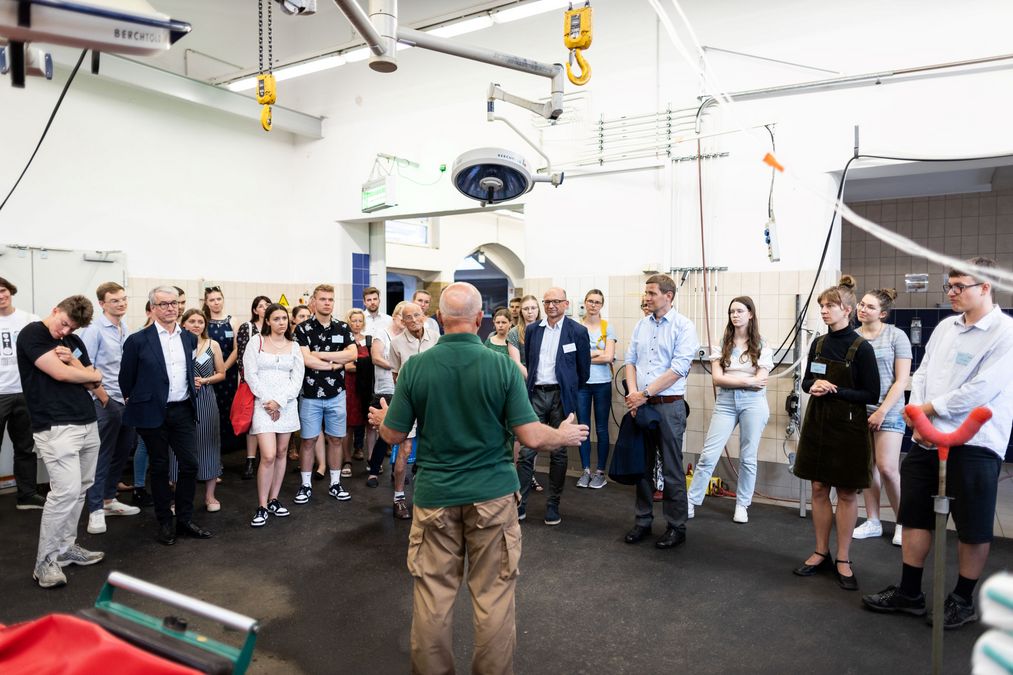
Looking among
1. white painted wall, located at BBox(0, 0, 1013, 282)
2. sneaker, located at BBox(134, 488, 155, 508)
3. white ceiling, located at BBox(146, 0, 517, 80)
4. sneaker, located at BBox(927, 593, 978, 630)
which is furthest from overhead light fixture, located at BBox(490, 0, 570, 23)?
sneaker, located at BBox(134, 488, 155, 508)

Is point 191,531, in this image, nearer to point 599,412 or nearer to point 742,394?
point 599,412

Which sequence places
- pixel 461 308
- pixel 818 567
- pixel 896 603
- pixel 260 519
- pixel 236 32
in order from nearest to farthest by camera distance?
pixel 461 308 → pixel 896 603 → pixel 818 567 → pixel 260 519 → pixel 236 32

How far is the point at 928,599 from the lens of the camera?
2.83m

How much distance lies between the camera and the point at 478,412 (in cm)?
204

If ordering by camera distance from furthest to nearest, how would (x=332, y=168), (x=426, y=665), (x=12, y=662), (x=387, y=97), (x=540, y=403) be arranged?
(x=332, y=168)
(x=387, y=97)
(x=540, y=403)
(x=426, y=665)
(x=12, y=662)

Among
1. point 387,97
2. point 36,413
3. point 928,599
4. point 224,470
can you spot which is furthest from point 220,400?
point 928,599

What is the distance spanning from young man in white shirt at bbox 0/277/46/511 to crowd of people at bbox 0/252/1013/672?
12mm

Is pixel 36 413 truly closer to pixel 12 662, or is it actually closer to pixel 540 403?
pixel 12 662

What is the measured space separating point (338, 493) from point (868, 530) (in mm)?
3540

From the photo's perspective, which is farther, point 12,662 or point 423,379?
point 423,379

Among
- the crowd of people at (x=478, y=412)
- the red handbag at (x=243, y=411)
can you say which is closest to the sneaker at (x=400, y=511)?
the crowd of people at (x=478, y=412)

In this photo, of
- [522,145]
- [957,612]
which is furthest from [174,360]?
[957,612]

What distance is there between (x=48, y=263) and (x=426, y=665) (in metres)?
5.22

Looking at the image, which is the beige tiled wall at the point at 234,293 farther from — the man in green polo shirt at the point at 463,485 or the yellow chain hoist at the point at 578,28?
the man in green polo shirt at the point at 463,485
